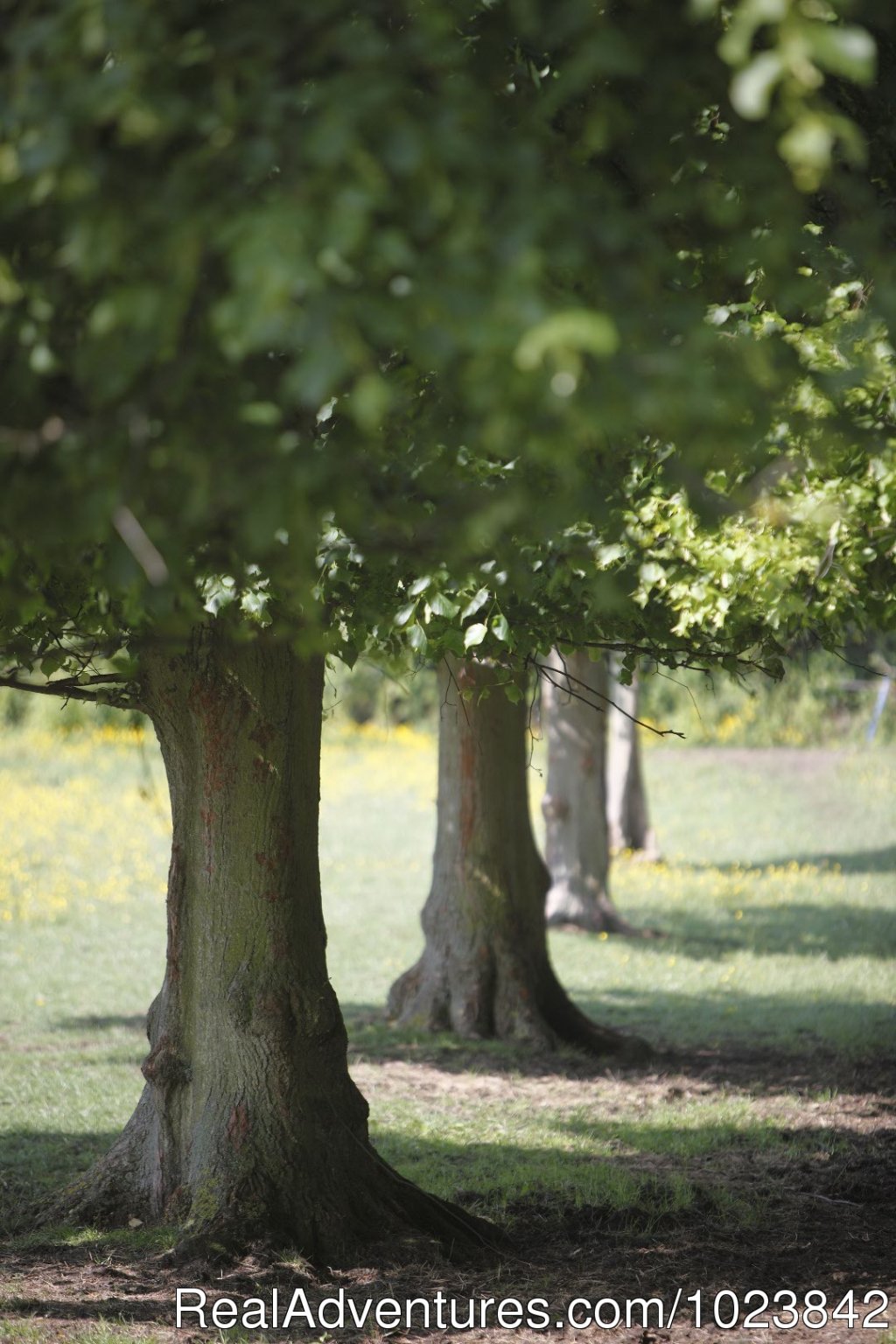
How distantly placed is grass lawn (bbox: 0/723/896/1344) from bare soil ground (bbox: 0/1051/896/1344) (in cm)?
2

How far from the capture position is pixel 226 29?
80.1 inches

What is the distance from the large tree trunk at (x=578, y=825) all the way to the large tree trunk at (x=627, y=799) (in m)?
3.44

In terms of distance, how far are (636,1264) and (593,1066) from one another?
443 centimetres

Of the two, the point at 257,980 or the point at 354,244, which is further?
the point at 257,980

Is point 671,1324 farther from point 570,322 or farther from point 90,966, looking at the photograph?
point 90,966

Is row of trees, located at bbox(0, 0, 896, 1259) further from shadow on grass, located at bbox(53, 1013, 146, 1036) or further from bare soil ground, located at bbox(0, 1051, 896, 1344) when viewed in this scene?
shadow on grass, located at bbox(53, 1013, 146, 1036)

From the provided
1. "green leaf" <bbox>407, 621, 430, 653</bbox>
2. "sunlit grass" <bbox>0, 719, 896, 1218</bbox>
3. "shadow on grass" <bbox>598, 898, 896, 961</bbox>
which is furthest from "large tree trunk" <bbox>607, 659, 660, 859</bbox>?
"green leaf" <bbox>407, 621, 430, 653</bbox>

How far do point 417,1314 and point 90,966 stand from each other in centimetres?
967

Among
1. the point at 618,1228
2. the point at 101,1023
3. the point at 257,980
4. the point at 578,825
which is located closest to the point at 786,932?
the point at 578,825

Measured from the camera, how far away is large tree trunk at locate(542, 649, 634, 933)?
1573 centimetres

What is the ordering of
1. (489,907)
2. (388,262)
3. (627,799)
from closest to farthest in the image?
(388,262), (489,907), (627,799)

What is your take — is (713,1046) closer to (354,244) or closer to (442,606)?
(442,606)

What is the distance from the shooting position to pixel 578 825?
15.8 m

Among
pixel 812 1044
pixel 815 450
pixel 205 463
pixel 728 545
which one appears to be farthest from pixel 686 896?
pixel 205 463
